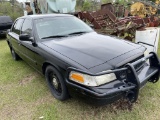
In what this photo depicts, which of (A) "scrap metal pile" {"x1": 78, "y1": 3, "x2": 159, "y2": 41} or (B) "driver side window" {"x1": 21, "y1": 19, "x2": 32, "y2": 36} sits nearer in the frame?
(B) "driver side window" {"x1": 21, "y1": 19, "x2": 32, "y2": 36}

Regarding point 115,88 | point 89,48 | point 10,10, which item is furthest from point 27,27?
point 10,10

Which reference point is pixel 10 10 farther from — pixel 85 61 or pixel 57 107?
pixel 85 61

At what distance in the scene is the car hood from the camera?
98.6 inches

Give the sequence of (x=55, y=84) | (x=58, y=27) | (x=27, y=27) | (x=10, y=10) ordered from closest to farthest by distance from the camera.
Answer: (x=55, y=84)
(x=58, y=27)
(x=27, y=27)
(x=10, y=10)

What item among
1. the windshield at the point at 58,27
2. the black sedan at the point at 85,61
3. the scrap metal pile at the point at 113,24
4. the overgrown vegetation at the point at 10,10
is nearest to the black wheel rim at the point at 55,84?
the black sedan at the point at 85,61

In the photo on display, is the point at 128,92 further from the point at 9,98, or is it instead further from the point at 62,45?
the point at 9,98

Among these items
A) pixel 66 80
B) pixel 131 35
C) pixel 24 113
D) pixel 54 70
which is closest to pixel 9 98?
pixel 24 113

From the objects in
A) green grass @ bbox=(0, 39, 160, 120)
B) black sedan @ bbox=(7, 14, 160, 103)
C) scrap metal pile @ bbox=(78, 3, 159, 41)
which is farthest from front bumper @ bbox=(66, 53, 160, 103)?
scrap metal pile @ bbox=(78, 3, 159, 41)

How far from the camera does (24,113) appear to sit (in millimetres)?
2922

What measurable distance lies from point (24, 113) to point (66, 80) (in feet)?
3.54

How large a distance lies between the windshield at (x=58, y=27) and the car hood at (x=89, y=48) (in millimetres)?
242

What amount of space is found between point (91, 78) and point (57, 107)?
3.61ft

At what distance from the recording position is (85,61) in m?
2.46

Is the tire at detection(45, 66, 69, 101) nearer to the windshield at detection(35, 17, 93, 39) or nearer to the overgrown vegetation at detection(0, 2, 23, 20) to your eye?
the windshield at detection(35, 17, 93, 39)
